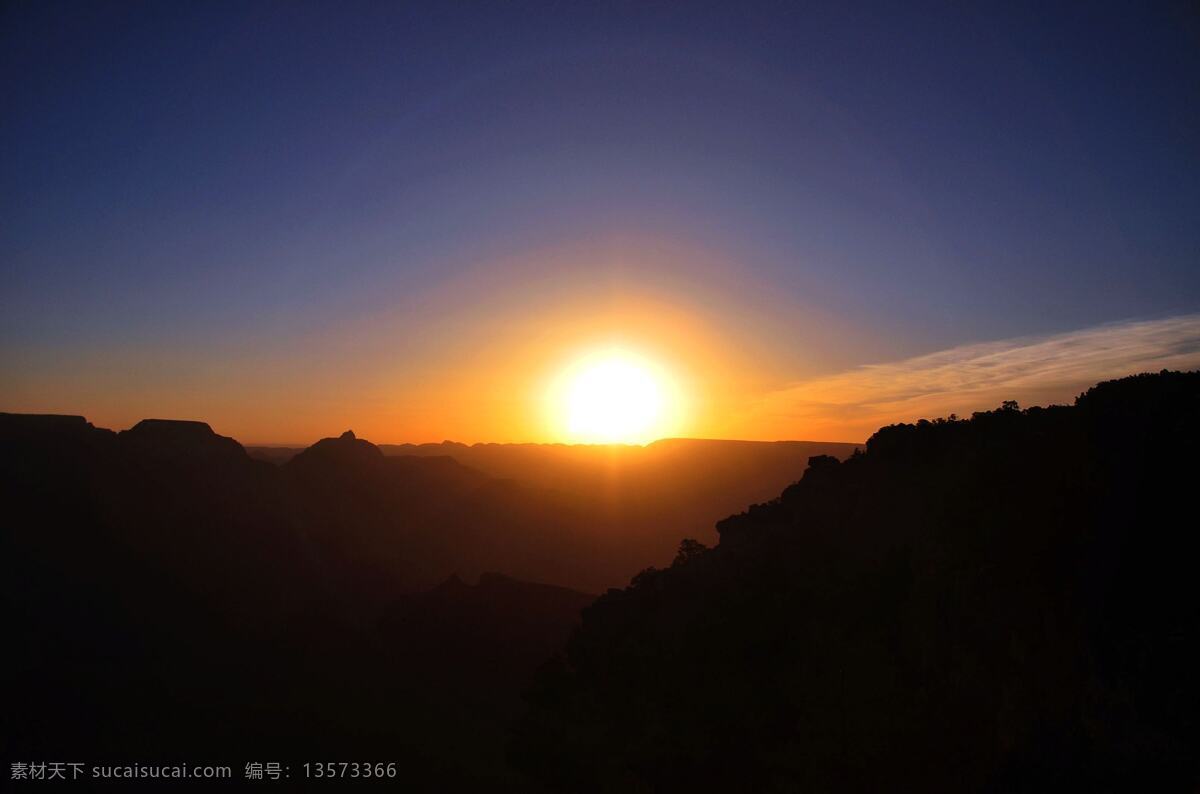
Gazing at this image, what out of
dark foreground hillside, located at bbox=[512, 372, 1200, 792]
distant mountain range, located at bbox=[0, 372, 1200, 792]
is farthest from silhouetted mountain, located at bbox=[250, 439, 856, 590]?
dark foreground hillside, located at bbox=[512, 372, 1200, 792]

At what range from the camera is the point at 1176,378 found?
19.0 metres

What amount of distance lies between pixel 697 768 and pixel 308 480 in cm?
8353

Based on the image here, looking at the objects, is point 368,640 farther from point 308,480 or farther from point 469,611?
point 308,480

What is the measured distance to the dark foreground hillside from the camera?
13367mm

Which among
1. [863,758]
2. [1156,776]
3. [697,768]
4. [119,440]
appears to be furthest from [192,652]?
[1156,776]

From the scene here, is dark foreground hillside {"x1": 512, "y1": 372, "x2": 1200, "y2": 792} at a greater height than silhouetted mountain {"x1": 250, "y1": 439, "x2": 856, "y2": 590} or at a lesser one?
greater

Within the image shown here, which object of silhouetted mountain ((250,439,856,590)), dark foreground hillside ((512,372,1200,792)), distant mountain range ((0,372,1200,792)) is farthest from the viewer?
silhouetted mountain ((250,439,856,590))

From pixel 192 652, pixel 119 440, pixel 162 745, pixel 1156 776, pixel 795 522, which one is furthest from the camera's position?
pixel 119 440

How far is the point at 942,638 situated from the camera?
16.5 m

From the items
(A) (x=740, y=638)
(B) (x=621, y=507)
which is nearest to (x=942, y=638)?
(A) (x=740, y=638)

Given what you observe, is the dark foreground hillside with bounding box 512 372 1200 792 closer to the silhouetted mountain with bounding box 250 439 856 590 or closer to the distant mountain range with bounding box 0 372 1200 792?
the distant mountain range with bounding box 0 372 1200 792

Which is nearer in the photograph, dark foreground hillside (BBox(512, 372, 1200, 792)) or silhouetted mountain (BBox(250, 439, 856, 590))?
dark foreground hillside (BBox(512, 372, 1200, 792))

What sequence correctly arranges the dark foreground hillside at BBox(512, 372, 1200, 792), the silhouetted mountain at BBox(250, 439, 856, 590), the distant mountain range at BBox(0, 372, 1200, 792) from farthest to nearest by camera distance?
the silhouetted mountain at BBox(250, 439, 856, 590)
the distant mountain range at BBox(0, 372, 1200, 792)
the dark foreground hillside at BBox(512, 372, 1200, 792)

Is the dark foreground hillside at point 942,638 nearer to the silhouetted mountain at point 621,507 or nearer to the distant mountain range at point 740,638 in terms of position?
the distant mountain range at point 740,638
